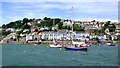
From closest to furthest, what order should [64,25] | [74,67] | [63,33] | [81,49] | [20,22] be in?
1. [74,67]
2. [81,49]
3. [63,33]
4. [64,25]
5. [20,22]

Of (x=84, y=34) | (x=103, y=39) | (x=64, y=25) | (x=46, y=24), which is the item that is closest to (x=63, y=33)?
(x=84, y=34)

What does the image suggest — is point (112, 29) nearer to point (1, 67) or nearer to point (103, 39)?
point (103, 39)

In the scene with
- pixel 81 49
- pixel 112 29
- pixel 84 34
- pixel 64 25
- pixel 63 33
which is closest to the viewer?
pixel 81 49

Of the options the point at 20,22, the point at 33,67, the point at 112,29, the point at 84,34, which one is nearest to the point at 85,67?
the point at 33,67

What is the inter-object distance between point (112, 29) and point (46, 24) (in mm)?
47185

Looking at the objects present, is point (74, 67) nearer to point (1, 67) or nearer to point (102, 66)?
point (102, 66)

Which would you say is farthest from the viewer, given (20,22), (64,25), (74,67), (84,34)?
(20,22)

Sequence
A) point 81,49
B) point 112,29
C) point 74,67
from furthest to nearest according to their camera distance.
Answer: point 112,29, point 81,49, point 74,67

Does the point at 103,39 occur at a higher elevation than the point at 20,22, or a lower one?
lower

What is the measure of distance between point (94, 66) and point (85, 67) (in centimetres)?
124

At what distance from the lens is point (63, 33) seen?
107m

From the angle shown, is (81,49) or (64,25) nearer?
(81,49)

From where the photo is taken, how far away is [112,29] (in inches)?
5330

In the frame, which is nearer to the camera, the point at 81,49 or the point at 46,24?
the point at 81,49
